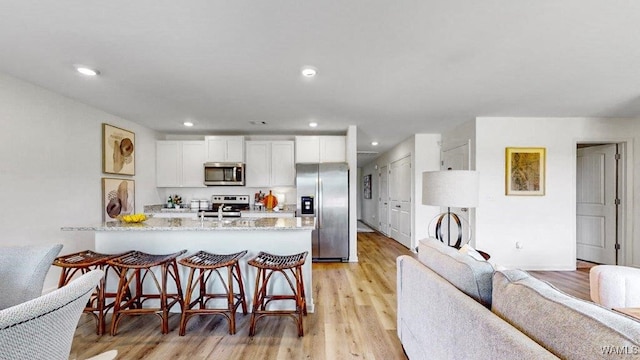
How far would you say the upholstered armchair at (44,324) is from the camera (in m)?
0.69

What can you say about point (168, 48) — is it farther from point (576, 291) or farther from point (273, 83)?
point (576, 291)

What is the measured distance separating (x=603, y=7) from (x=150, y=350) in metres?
3.63

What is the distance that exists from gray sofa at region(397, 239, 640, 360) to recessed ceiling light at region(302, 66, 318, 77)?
170 centimetres

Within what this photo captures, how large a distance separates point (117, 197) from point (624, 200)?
727 cm

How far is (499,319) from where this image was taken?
96 cm

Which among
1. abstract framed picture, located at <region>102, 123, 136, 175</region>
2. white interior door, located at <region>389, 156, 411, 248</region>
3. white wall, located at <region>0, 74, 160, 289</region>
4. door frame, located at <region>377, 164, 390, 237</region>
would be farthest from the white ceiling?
door frame, located at <region>377, 164, 390, 237</region>

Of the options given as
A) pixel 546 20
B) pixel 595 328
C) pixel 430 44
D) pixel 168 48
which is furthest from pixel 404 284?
pixel 168 48

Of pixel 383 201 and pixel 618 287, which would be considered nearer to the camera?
pixel 618 287

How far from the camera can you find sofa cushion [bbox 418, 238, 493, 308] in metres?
1.25

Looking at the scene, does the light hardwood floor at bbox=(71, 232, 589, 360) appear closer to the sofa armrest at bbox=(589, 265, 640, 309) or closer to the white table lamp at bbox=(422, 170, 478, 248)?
the white table lamp at bbox=(422, 170, 478, 248)

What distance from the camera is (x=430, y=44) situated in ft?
6.57

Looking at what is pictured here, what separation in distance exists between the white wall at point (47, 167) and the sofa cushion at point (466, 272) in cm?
372

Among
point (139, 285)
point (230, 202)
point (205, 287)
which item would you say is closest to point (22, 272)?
point (139, 285)

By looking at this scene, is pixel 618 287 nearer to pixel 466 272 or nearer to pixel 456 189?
pixel 456 189
